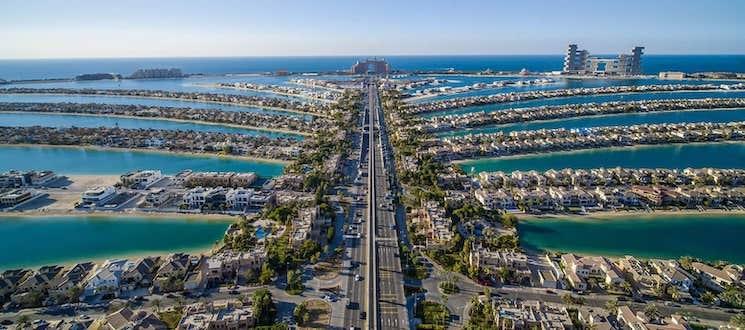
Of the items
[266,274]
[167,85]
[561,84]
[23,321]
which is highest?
[561,84]

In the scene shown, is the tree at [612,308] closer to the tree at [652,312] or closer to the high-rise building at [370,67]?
the tree at [652,312]

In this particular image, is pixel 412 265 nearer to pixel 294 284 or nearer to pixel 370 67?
pixel 294 284

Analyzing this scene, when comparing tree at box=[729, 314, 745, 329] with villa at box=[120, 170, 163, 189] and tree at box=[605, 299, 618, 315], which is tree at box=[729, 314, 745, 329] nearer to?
tree at box=[605, 299, 618, 315]

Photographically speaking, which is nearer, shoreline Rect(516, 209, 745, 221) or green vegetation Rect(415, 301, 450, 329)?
green vegetation Rect(415, 301, 450, 329)

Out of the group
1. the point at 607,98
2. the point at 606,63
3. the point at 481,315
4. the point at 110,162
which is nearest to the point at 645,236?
the point at 481,315

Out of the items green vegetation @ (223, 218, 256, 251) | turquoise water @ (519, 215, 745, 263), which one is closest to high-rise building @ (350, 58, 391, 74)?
turquoise water @ (519, 215, 745, 263)

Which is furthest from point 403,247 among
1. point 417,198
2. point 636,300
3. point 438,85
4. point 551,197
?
point 438,85
